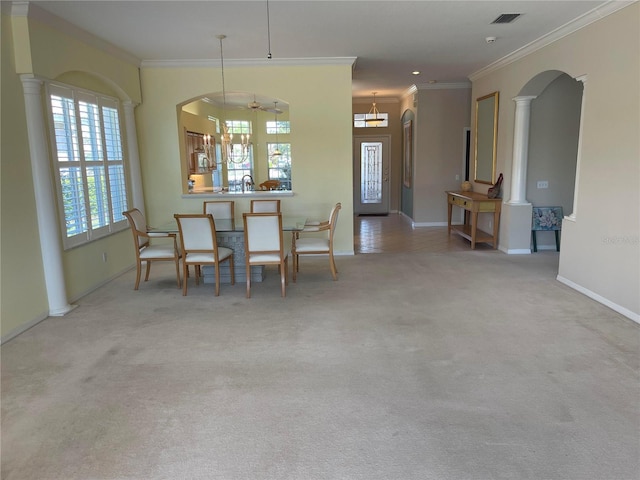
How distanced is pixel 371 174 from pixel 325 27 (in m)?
6.58

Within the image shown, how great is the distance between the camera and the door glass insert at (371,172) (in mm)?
10938

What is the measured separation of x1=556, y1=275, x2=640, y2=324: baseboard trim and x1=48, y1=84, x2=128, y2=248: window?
5377mm

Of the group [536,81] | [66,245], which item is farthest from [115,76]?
[536,81]

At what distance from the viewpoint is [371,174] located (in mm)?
11070

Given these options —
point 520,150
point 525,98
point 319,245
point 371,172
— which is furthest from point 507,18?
point 371,172

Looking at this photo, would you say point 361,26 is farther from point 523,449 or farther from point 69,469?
point 69,469

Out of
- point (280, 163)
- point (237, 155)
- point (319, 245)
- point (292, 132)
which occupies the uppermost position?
point (292, 132)

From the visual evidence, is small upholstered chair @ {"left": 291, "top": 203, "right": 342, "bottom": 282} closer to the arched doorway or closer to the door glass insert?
the arched doorway

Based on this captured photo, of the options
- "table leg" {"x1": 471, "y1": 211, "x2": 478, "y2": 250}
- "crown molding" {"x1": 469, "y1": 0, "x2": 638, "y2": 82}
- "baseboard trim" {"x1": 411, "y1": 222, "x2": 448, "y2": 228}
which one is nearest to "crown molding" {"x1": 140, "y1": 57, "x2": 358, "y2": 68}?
"crown molding" {"x1": 469, "y1": 0, "x2": 638, "y2": 82}

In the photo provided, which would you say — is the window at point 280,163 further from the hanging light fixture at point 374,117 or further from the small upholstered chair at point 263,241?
the small upholstered chair at point 263,241

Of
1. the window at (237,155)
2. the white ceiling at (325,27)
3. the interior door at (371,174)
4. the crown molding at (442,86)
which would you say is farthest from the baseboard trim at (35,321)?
the window at (237,155)

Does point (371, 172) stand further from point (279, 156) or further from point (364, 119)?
point (279, 156)

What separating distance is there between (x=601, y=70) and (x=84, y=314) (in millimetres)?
5532

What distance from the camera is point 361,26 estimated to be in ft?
15.1
